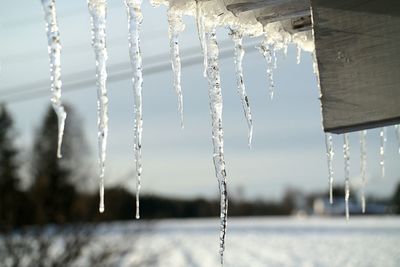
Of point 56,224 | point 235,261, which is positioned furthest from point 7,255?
point 235,261

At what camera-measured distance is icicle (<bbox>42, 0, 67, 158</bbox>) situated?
1.57 metres

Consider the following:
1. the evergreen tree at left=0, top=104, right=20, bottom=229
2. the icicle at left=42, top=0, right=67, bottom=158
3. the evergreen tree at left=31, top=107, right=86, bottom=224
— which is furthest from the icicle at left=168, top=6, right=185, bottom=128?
the evergreen tree at left=0, top=104, right=20, bottom=229

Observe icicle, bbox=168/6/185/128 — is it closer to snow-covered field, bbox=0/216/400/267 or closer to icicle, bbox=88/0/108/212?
icicle, bbox=88/0/108/212

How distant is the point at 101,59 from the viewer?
1.74 metres

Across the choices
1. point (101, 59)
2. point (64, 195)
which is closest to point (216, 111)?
point (101, 59)

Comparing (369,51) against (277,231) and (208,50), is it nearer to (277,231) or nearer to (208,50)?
(208,50)

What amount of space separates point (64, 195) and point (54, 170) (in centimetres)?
452

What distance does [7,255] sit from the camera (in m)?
8.72

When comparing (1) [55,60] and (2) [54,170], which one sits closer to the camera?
(1) [55,60]

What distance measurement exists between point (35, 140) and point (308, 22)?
101 feet

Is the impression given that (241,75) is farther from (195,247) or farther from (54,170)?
(54,170)

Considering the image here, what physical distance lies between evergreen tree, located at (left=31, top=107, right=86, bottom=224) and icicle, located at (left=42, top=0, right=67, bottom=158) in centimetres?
766

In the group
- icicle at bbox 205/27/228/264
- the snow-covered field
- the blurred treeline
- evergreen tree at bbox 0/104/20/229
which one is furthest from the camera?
evergreen tree at bbox 0/104/20/229

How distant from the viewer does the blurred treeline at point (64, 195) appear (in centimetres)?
989
